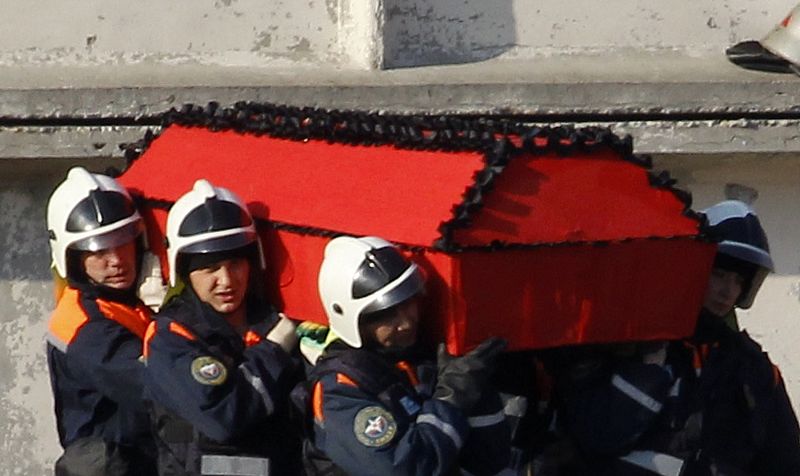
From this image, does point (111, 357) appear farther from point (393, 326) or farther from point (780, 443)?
point (780, 443)

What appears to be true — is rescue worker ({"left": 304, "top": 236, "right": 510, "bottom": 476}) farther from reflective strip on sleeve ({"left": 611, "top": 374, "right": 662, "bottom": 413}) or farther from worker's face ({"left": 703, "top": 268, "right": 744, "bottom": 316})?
worker's face ({"left": 703, "top": 268, "right": 744, "bottom": 316})

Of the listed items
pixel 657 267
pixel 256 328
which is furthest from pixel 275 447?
pixel 657 267

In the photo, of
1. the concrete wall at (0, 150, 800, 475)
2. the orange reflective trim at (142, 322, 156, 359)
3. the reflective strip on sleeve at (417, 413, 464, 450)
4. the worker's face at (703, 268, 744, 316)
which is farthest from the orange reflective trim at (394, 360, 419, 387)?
the concrete wall at (0, 150, 800, 475)

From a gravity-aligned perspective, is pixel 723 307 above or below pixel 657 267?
below

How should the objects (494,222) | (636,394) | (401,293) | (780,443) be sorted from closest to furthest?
(401,293) < (494,222) < (636,394) < (780,443)

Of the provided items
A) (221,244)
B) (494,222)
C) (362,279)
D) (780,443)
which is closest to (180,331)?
(221,244)

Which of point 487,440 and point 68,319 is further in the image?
point 68,319

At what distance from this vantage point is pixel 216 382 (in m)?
4.12

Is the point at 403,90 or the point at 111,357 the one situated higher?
the point at 403,90

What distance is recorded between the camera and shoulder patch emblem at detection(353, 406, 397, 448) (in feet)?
13.0

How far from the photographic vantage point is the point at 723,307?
463cm

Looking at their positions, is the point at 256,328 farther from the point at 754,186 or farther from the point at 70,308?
the point at 754,186

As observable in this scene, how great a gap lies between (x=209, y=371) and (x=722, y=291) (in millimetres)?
1408

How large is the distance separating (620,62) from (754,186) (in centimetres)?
65
